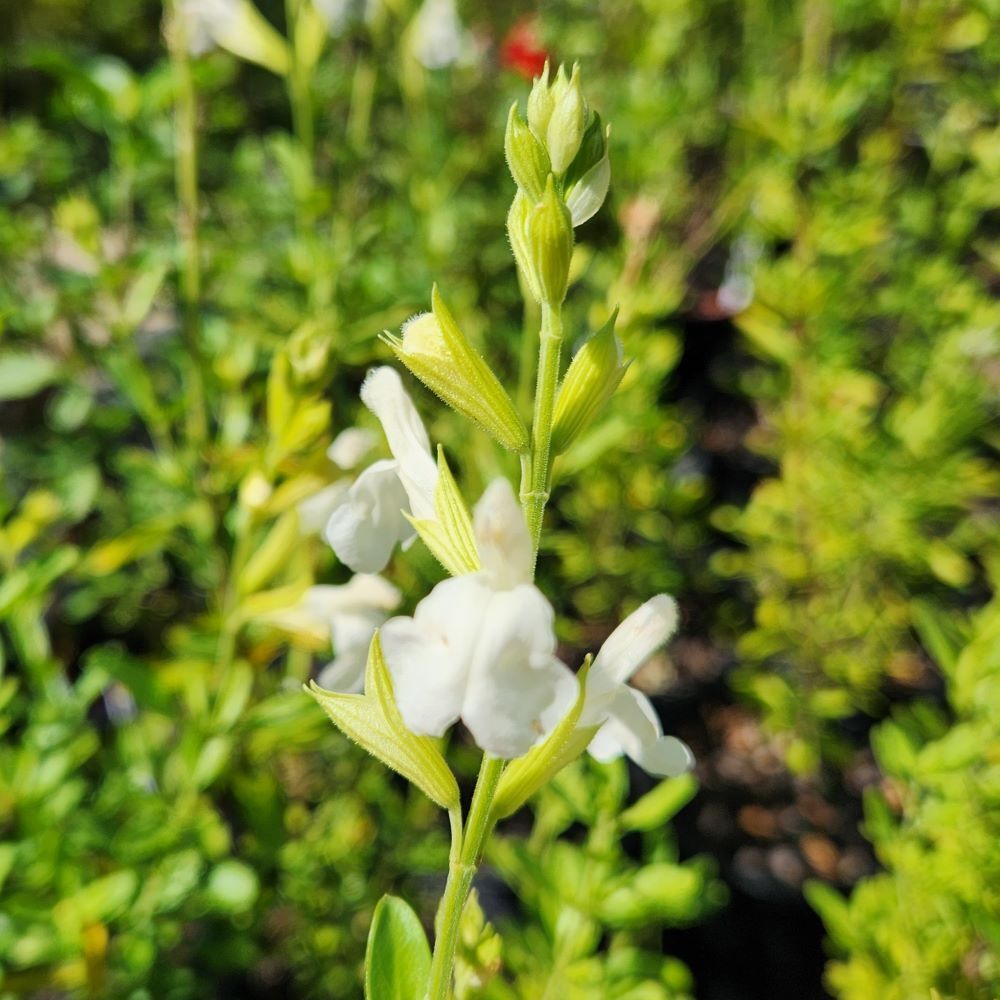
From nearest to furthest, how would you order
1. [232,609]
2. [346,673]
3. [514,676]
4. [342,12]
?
[514,676] < [346,673] < [232,609] < [342,12]

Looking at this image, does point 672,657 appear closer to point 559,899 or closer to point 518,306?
point 518,306

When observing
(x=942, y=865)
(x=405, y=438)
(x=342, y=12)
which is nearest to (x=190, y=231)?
(x=342, y=12)

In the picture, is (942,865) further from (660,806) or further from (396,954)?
(396,954)

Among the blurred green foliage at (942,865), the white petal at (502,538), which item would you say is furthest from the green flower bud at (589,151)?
the blurred green foliage at (942,865)

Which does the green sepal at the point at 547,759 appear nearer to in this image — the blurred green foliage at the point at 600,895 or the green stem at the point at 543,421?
the green stem at the point at 543,421

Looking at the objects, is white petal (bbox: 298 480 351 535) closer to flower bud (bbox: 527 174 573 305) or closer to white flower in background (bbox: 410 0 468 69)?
flower bud (bbox: 527 174 573 305)

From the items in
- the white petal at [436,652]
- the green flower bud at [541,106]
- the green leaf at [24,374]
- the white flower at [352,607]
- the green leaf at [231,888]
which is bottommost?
the green leaf at [231,888]
